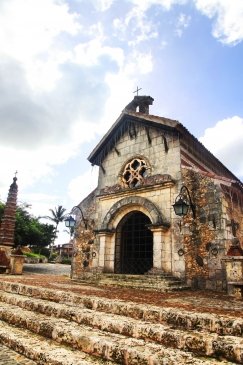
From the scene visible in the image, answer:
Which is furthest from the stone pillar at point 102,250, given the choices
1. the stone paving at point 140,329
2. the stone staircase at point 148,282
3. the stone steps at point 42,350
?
the stone steps at point 42,350

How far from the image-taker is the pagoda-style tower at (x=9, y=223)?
14.4m

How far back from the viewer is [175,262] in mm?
8781

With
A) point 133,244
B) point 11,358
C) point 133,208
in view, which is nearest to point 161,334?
point 11,358

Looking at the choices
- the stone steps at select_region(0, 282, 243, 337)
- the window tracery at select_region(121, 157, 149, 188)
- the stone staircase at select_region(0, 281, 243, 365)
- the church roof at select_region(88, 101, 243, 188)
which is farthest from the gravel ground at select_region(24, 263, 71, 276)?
the stone staircase at select_region(0, 281, 243, 365)

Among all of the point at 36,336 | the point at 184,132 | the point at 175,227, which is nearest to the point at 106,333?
the point at 36,336

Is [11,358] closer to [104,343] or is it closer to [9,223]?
[104,343]

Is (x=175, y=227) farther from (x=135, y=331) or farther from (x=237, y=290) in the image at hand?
(x=135, y=331)

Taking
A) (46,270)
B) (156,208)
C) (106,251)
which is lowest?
(46,270)

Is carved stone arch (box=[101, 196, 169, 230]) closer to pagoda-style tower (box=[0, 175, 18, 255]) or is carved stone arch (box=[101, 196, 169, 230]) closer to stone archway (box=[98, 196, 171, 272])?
stone archway (box=[98, 196, 171, 272])

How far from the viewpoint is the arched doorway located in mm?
10633

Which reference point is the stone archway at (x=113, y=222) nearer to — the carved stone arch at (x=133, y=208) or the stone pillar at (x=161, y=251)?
the carved stone arch at (x=133, y=208)

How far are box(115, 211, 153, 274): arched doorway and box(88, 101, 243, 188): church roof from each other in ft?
10.4

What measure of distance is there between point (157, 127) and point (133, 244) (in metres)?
4.74

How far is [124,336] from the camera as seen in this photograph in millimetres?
3393
